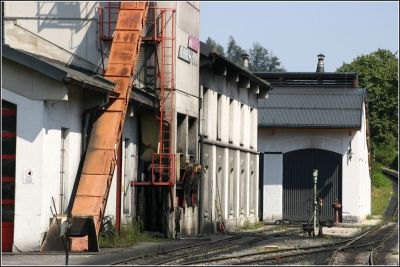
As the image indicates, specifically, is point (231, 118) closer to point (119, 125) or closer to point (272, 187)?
point (272, 187)

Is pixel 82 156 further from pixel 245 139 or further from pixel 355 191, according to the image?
pixel 355 191

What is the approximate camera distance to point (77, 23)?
108 ft

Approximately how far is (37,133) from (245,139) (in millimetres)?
22898

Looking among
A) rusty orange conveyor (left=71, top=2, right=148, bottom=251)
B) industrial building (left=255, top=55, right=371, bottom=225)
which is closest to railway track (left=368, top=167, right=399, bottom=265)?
industrial building (left=255, top=55, right=371, bottom=225)

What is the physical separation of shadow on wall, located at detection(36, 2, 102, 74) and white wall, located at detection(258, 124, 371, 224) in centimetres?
2329

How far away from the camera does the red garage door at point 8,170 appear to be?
24.0 meters

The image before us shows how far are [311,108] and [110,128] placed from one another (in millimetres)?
29394

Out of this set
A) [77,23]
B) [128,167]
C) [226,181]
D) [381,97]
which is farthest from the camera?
[381,97]

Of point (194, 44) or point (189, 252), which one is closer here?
point (189, 252)

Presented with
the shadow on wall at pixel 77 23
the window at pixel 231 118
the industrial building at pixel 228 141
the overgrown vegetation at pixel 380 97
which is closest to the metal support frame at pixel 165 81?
the shadow on wall at pixel 77 23

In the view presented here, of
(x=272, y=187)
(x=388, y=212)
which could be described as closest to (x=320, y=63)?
(x=388, y=212)

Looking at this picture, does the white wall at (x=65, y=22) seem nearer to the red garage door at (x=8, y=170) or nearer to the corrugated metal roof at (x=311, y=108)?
the red garage door at (x=8, y=170)

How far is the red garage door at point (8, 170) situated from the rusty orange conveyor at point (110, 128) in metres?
1.45

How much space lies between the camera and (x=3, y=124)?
24188mm
